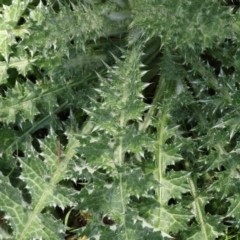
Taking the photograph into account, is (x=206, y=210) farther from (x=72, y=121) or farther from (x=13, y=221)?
(x=13, y=221)

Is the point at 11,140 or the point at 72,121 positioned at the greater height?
the point at 72,121

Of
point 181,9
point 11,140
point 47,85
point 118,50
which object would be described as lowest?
point 11,140

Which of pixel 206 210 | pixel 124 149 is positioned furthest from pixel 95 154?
pixel 206 210

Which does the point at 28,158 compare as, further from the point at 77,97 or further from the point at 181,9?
the point at 181,9

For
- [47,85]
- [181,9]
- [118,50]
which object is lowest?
[47,85]

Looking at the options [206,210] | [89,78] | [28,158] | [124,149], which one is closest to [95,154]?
[124,149]

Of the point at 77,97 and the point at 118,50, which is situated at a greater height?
the point at 118,50

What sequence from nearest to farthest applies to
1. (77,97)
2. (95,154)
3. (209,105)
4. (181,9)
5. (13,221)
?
(181,9) < (95,154) < (13,221) < (209,105) < (77,97)

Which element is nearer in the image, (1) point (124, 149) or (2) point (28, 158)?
(1) point (124, 149)

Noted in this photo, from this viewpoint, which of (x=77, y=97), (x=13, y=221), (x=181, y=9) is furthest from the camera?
(x=77, y=97)
